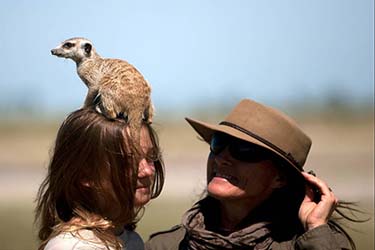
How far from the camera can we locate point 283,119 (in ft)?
13.7

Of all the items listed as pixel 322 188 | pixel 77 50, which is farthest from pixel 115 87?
pixel 322 188

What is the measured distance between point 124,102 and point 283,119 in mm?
870

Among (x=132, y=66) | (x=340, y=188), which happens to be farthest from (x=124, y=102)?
(x=340, y=188)

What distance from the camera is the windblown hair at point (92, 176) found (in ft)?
11.7

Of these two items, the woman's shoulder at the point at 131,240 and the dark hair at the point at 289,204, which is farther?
the dark hair at the point at 289,204

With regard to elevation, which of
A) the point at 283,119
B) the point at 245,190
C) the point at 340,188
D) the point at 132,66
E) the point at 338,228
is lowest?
the point at 340,188

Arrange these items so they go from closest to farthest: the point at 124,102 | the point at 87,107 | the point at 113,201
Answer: the point at 113,201
the point at 87,107
the point at 124,102

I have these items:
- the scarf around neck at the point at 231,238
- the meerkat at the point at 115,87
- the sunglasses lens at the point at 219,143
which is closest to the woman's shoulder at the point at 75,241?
the meerkat at the point at 115,87

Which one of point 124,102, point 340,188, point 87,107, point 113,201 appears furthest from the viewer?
point 340,188

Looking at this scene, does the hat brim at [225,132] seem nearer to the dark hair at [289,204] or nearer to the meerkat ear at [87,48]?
the dark hair at [289,204]

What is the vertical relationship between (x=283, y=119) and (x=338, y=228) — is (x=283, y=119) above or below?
above

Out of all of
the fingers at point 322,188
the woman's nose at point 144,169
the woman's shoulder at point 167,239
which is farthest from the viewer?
the woman's shoulder at point 167,239

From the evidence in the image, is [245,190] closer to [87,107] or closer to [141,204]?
[141,204]

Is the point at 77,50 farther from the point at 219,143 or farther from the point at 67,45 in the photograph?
the point at 219,143
